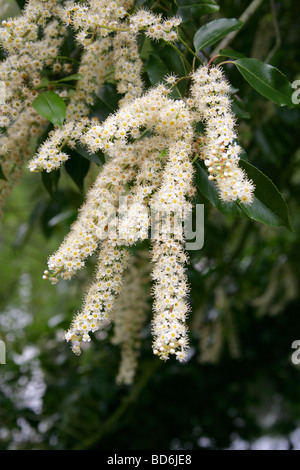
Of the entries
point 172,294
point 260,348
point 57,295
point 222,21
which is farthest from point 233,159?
point 57,295

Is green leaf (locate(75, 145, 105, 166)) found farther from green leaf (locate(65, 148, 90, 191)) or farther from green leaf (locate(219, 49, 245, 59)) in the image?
green leaf (locate(219, 49, 245, 59))

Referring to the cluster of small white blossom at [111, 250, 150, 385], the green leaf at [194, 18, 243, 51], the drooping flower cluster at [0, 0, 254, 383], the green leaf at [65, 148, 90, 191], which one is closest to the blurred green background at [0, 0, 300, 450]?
the cluster of small white blossom at [111, 250, 150, 385]

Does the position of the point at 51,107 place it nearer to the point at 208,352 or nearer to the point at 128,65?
the point at 128,65

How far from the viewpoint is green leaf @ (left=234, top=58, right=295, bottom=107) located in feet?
3.75

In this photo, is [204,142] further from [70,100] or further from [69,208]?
[69,208]

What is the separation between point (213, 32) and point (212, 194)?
48cm

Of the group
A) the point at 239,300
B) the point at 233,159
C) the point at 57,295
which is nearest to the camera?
the point at 233,159

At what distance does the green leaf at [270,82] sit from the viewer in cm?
114

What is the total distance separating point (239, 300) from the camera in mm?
3057

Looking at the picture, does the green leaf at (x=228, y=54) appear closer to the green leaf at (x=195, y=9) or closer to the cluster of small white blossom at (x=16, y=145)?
the green leaf at (x=195, y=9)

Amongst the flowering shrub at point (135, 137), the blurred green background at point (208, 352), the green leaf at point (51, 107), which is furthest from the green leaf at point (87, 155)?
the blurred green background at point (208, 352)

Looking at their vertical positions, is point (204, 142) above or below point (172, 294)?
above
